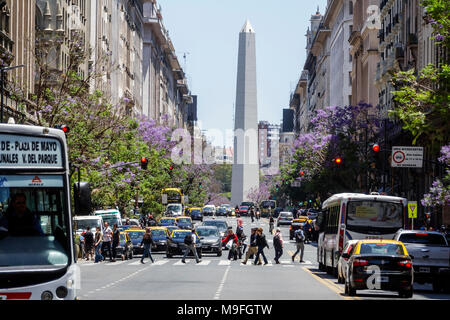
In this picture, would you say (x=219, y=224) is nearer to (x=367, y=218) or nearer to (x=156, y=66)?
(x=367, y=218)

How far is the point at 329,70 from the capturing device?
139375mm

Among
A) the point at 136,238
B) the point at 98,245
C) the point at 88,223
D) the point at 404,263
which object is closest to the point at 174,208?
the point at 136,238

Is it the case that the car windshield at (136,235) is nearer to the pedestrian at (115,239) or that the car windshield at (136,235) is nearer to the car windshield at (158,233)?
the car windshield at (158,233)

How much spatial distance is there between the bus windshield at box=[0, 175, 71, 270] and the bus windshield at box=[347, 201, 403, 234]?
74.6ft

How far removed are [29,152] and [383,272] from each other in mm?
13314

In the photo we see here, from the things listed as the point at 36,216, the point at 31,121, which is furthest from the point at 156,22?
the point at 36,216

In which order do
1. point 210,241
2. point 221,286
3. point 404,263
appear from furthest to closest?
point 210,241 → point 221,286 → point 404,263

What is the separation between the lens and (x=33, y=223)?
12688 millimetres

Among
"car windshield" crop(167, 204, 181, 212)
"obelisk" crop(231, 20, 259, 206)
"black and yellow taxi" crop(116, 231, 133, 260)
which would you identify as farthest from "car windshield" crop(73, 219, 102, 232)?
"obelisk" crop(231, 20, 259, 206)

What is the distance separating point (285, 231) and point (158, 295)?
239ft

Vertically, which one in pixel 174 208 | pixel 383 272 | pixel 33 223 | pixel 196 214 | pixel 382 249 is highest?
pixel 33 223

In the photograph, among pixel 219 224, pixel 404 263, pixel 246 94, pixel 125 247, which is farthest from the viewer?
pixel 246 94

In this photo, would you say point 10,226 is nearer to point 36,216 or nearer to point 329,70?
point 36,216

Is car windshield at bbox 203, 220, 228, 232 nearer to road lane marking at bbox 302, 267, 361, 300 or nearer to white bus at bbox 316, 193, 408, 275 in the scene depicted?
road lane marking at bbox 302, 267, 361, 300
